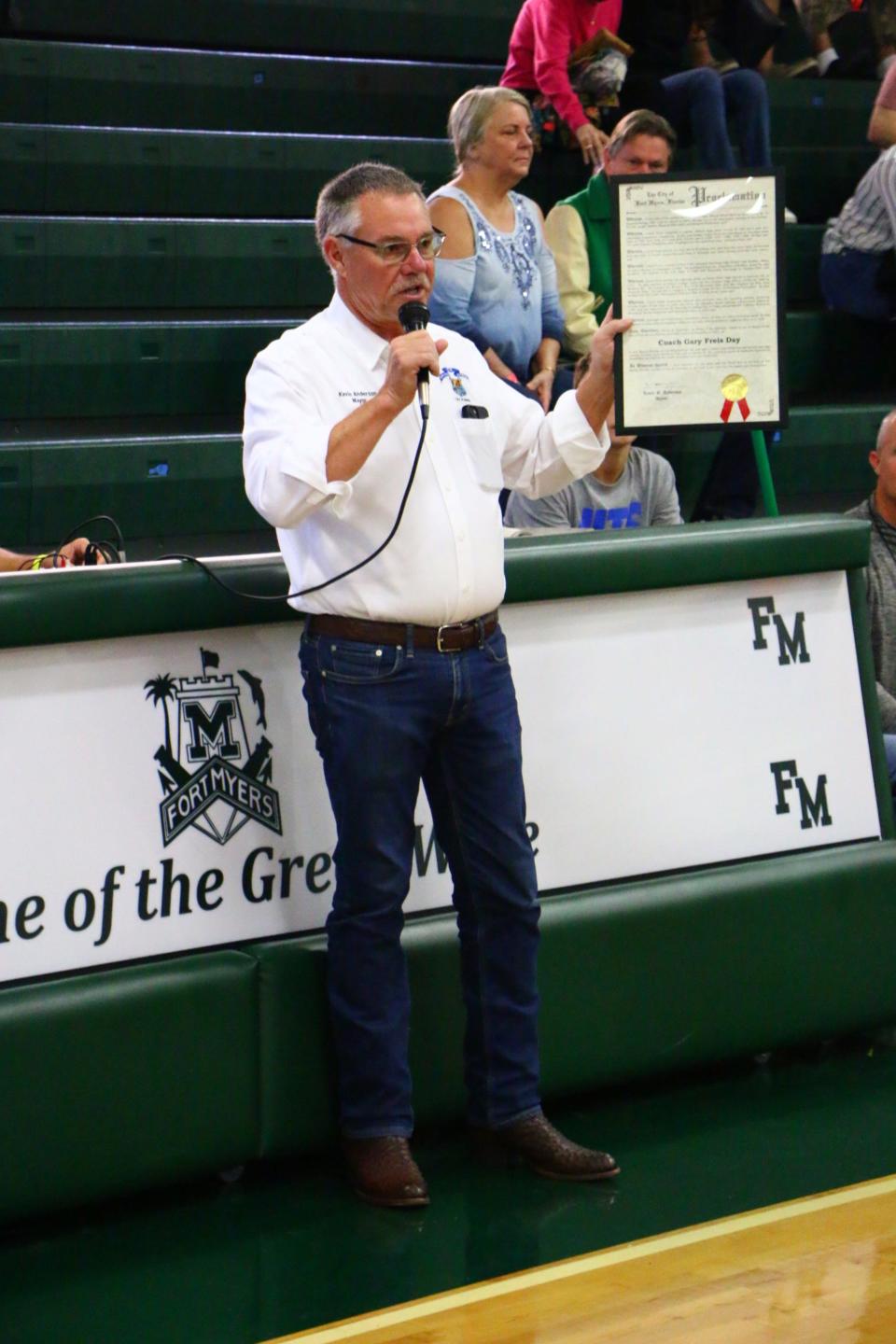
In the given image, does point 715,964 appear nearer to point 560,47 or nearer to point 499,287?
point 499,287

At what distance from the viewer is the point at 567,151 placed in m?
5.96

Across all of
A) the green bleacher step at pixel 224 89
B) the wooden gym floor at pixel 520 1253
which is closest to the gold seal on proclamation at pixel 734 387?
the wooden gym floor at pixel 520 1253

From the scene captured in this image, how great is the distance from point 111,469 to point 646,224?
2159 millimetres

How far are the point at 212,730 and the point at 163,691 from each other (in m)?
0.10

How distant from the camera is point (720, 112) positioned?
18.9ft

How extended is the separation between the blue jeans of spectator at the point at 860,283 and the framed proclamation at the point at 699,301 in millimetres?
2836

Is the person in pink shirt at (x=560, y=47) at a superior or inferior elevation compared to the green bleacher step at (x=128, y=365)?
superior

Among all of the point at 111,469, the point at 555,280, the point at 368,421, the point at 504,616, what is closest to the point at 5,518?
the point at 111,469

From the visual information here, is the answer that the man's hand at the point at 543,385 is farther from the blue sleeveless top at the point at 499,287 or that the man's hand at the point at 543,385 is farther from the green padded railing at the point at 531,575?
the green padded railing at the point at 531,575

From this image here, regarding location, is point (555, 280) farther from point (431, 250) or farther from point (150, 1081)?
point (150, 1081)

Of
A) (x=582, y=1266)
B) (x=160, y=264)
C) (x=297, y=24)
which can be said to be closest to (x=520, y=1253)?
(x=582, y=1266)

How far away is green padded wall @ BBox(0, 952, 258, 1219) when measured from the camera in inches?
98.0

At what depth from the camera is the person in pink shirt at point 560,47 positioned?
5.57 metres

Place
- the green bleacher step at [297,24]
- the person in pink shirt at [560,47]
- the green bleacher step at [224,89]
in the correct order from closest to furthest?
the person in pink shirt at [560,47] < the green bleacher step at [224,89] < the green bleacher step at [297,24]
